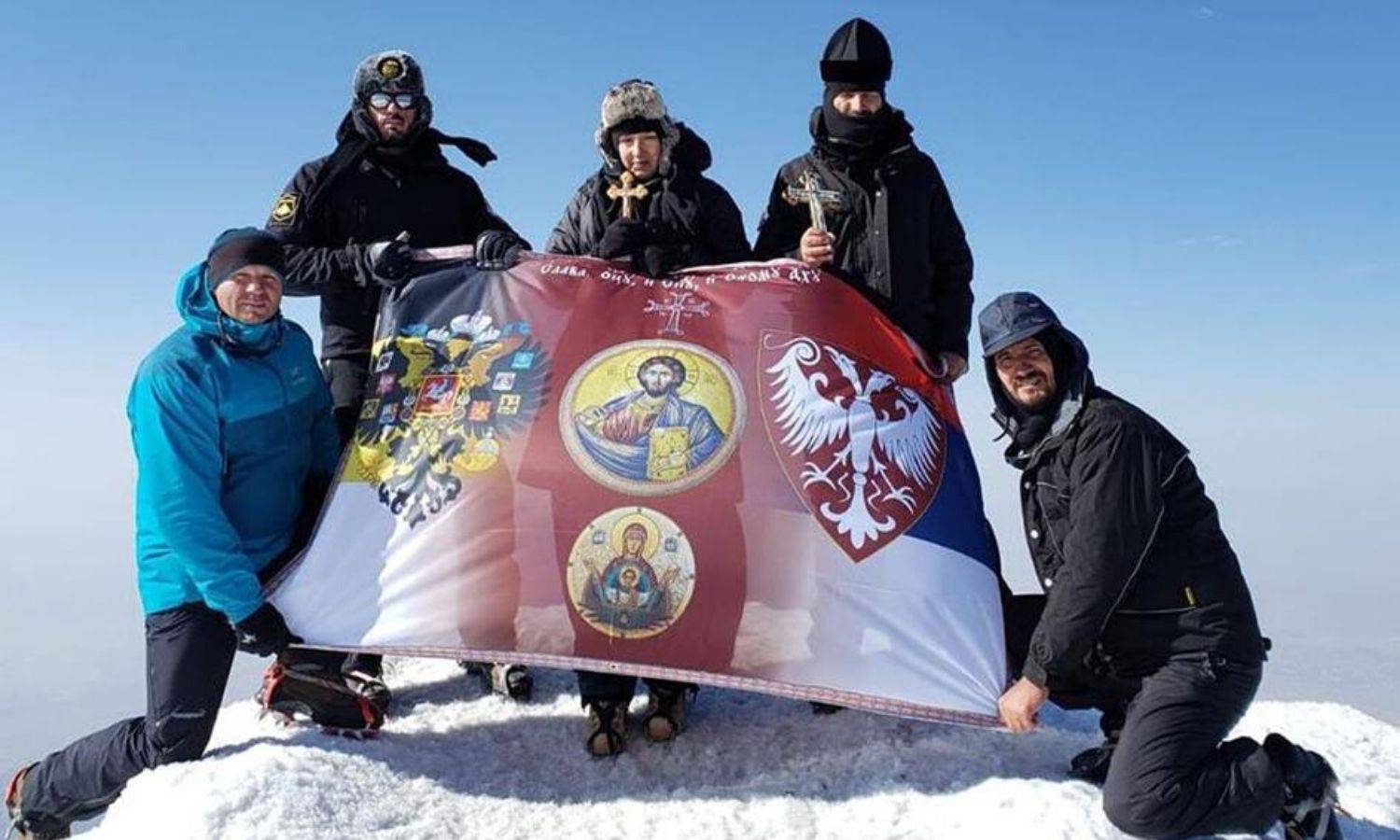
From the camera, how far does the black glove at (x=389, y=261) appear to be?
4766 mm

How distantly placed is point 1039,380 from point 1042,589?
891mm

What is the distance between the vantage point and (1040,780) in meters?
4.03

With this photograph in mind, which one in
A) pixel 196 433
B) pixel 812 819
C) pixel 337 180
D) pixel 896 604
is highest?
pixel 337 180

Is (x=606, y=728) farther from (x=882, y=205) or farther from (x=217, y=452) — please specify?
(x=882, y=205)

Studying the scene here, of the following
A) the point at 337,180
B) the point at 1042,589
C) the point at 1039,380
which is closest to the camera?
the point at 1039,380

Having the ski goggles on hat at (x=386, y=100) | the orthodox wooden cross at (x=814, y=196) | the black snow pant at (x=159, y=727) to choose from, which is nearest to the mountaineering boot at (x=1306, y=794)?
the orthodox wooden cross at (x=814, y=196)

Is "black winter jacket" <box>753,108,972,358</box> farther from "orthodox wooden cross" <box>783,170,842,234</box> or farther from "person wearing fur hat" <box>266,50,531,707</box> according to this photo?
"person wearing fur hat" <box>266,50,531,707</box>

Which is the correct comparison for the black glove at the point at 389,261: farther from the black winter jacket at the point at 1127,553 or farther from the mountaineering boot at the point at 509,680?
the black winter jacket at the point at 1127,553

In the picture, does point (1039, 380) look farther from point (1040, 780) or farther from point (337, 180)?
point (337, 180)

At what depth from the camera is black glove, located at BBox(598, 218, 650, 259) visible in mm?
4797

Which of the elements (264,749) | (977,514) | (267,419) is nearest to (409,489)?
(267,419)

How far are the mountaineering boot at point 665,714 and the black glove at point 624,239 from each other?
2009mm

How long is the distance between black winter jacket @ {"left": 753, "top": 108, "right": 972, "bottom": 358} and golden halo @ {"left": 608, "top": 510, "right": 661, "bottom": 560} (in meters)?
1.57

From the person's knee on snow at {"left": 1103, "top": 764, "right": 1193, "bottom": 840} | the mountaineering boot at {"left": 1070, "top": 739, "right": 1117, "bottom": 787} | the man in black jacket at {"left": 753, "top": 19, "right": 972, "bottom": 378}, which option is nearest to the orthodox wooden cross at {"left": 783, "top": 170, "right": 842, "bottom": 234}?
the man in black jacket at {"left": 753, "top": 19, "right": 972, "bottom": 378}
